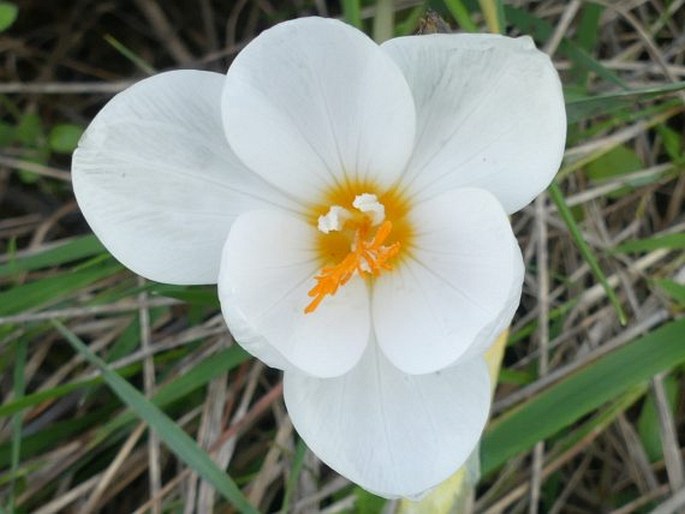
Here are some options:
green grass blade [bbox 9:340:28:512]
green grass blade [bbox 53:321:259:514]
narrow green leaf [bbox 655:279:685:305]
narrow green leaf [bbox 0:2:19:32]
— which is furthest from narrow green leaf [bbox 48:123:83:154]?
narrow green leaf [bbox 655:279:685:305]

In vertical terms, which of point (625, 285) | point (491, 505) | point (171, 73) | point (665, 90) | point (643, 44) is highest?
point (171, 73)

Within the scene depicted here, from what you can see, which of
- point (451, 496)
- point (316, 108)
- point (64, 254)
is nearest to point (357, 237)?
point (316, 108)

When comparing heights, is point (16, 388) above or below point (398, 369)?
below

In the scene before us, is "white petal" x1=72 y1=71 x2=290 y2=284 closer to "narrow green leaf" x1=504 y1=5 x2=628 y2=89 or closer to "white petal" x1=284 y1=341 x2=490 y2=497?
"white petal" x1=284 y1=341 x2=490 y2=497

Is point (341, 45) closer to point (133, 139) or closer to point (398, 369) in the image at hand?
point (133, 139)

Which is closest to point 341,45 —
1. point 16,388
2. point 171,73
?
point 171,73

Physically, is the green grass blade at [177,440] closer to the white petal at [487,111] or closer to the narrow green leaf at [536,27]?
the white petal at [487,111]
